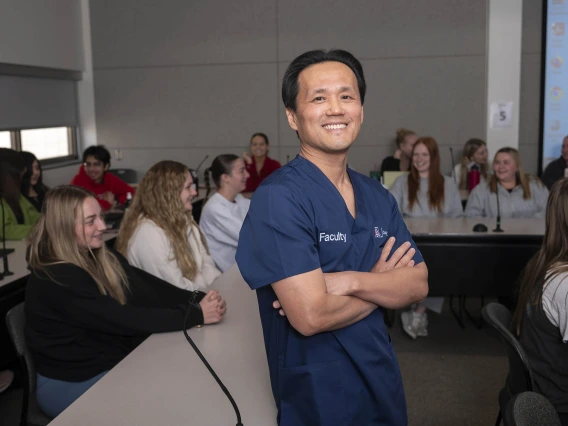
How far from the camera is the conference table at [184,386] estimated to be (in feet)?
5.14

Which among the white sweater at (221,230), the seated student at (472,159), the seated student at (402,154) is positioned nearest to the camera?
the white sweater at (221,230)

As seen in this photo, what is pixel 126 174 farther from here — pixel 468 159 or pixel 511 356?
pixel 511 356

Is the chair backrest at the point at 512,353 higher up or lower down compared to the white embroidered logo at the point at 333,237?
lower down

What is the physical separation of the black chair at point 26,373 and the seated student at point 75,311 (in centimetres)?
2

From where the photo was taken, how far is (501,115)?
263 inches

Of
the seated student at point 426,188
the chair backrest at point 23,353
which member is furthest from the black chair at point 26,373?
the seated student at point 426,188

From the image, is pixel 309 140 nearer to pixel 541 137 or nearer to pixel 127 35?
pixel 541 137

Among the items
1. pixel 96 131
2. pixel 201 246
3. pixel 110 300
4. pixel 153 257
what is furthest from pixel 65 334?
pixel 96 131

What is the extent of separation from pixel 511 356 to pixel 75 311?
1466mm

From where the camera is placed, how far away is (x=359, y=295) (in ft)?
4.41

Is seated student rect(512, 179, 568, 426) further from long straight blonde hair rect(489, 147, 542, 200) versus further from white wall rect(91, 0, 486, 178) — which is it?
white wall rect(91, 0, 486, 178)

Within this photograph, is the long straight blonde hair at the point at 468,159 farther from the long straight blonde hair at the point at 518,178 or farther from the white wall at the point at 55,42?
the white wall at the point at 55,42

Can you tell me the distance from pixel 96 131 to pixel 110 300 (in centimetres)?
582

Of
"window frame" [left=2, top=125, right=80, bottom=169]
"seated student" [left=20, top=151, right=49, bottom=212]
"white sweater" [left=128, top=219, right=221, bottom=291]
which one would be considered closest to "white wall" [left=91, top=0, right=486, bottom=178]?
"window frame" [left=2, top=125, right=80, bottom=169]
